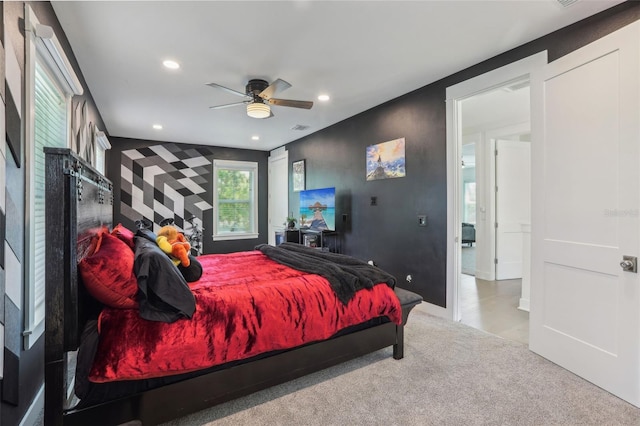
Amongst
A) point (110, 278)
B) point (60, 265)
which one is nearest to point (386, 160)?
point (110, 278)

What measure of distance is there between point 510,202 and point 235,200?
532 centimetres

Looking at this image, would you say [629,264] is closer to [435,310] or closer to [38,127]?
[435,310]

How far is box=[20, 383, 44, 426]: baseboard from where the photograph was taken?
1616 mm

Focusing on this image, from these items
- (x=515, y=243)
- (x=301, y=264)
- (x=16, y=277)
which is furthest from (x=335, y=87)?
(x=515, y=243)

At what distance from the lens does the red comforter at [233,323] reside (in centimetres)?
144

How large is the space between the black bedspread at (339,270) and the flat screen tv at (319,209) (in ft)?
5.64

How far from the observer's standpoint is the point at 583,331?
7.13ft

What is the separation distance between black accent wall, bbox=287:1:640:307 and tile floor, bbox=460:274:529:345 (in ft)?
1.45

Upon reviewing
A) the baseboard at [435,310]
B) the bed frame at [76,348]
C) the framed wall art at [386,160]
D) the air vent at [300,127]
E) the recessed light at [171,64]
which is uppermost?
the air vent at [300,127]

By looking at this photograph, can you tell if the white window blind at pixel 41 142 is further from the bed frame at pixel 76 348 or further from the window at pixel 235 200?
the window at pixel 235 200

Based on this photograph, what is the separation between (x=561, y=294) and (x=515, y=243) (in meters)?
3.08

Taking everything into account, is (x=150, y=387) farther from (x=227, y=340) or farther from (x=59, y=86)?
(x=59, y=86)

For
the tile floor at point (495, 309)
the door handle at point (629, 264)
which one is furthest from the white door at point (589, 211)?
the tile floor at point (495, 309)

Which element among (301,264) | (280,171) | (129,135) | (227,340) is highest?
(129,135)
